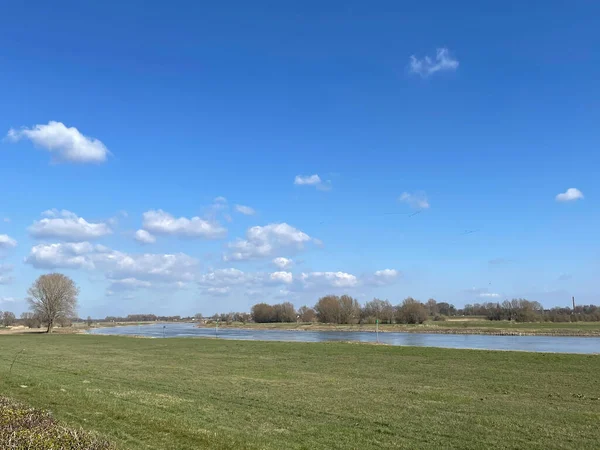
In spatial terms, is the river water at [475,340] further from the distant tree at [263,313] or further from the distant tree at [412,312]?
the distant tree at [263,313]

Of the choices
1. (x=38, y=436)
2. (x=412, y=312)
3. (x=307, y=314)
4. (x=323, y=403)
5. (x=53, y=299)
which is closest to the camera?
(x=38, y=436)

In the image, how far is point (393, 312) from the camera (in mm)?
143500

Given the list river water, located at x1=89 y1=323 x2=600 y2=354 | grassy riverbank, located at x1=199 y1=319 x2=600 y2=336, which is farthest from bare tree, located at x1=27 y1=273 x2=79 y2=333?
grassy riverbank, located at x1=199 y1=319 x2=600 y2=336

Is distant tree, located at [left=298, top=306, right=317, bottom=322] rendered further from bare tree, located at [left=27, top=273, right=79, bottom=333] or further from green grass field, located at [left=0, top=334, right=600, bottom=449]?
green grass field, located at [left=0, top=334, right=600, bottom=449]

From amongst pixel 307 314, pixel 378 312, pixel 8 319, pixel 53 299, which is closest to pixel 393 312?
pixel 378 312

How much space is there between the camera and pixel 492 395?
52.5 ft

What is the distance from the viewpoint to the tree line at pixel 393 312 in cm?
13162

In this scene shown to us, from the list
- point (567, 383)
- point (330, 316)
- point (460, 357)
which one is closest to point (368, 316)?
point (330, 316)

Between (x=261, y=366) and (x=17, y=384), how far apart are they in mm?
12502

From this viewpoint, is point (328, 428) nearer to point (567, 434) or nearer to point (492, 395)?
point (567, 434)

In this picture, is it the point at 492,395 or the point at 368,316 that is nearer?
the point at 492,395

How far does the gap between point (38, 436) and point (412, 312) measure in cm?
13136

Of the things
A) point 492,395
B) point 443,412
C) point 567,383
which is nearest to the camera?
point 443,412

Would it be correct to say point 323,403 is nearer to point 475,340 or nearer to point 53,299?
point 475,340
